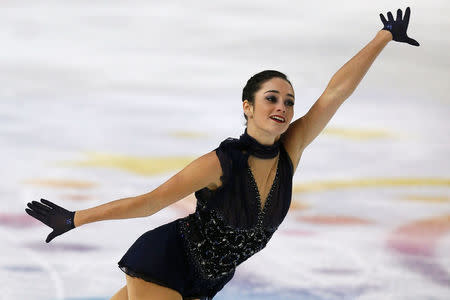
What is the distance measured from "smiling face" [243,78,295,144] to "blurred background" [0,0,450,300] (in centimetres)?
249

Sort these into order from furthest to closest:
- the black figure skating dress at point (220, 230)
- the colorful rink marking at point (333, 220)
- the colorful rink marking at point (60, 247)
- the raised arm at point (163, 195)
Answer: the colorful rink marking at point (333, 220) < the colorful rink marking at point (60, 247) < the black figure skating dress at point (220, 230) < the raised arm at point (163, 195)

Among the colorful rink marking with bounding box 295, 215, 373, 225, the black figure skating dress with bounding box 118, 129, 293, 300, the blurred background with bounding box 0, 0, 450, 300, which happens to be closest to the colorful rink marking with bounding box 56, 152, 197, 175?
the blurred background with bounding box 0, 0, 450, 300

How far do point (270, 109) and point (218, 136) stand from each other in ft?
9.45

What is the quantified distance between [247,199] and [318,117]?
0.45 m

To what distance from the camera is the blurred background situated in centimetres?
595

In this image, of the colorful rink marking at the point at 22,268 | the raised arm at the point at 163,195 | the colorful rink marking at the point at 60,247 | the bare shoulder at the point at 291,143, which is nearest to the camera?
the raised arm at the point at 163,195

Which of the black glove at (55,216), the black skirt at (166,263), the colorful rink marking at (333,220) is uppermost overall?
the colorful rink marking at (333,220)

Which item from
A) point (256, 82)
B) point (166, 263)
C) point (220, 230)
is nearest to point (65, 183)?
point (166, 263)

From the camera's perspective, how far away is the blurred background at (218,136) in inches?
234

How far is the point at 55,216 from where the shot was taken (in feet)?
11.5

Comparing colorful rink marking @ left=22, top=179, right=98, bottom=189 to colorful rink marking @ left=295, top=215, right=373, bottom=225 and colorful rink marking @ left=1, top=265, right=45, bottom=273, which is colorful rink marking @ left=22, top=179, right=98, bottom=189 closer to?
colorful rink marking @ left=1, top=265, right=45, bottom=273

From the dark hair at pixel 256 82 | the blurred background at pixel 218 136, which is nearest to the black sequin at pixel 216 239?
the dark hair at pixel 256 82

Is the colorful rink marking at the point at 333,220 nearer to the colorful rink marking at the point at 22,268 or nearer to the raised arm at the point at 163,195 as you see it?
the colorful rink marking at the point at 22,268

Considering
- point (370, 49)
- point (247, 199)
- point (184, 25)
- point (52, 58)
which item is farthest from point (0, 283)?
point (370, 49)
